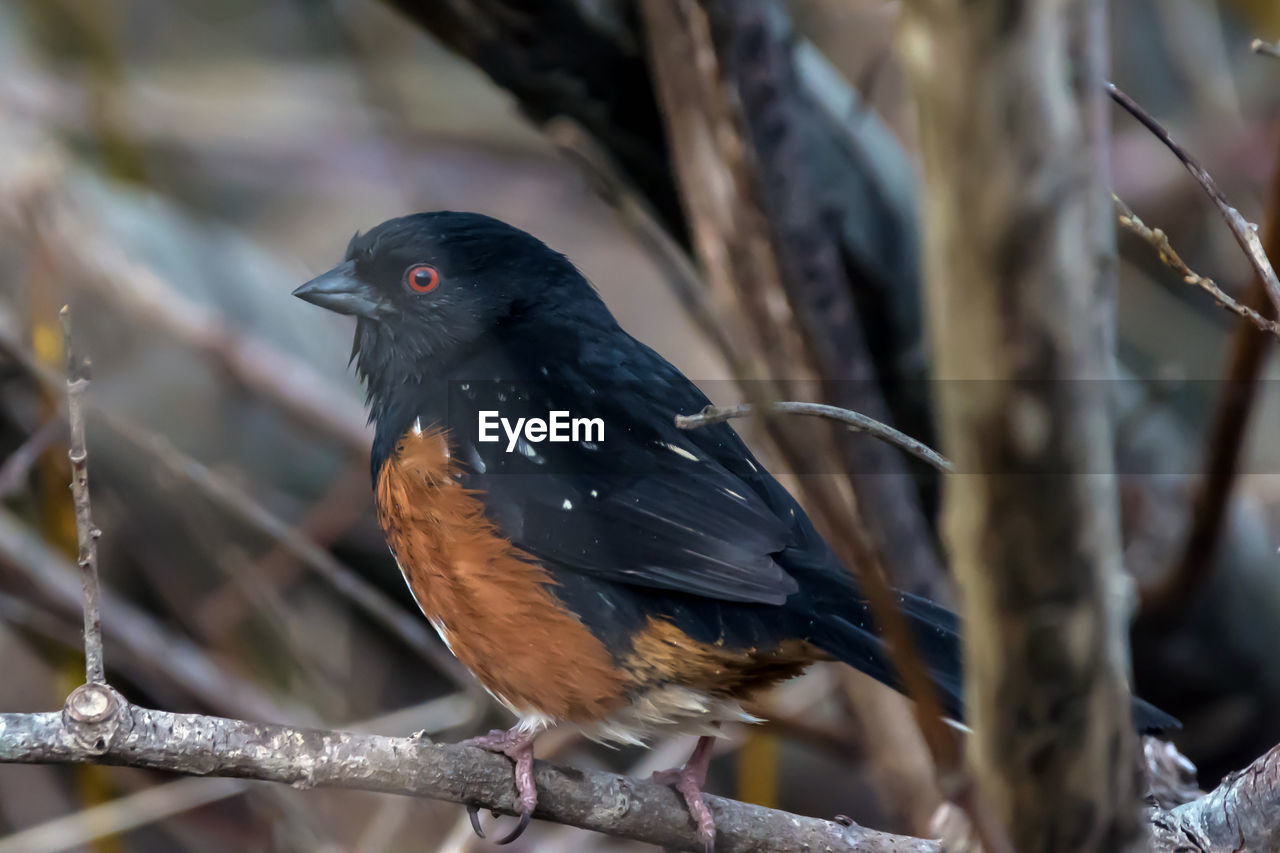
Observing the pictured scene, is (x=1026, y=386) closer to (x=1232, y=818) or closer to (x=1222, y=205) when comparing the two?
(x=1222, y=205)

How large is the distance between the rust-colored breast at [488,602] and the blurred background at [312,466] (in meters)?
0.45

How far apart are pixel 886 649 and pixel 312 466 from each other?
81.4 inches

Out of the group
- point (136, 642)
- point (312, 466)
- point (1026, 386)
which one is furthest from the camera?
point (312, 466)

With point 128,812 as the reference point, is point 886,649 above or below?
above

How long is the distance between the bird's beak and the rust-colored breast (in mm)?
164

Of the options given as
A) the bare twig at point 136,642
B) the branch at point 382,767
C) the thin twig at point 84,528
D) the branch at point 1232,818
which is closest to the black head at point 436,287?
the thin twig at point 84,528

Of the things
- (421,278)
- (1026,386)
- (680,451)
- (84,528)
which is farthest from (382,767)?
(1026,386)

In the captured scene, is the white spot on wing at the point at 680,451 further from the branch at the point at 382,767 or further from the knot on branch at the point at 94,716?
the knot on branch at the point at 94,716

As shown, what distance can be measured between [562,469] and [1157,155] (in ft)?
12.2

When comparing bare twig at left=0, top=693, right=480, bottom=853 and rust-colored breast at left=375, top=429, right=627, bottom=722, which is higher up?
rust-colored breast at left=375, top=429, right=627, bottom=722

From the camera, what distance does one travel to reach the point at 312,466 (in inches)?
112

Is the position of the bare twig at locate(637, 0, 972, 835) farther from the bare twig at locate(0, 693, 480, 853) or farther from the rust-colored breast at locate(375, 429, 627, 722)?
the bare twig at locate(0, 693, 480, 853)

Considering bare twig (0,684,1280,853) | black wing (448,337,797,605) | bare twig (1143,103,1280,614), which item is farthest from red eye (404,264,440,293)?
bare twig (1143,103,1280,614)

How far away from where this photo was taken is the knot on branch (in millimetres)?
932
